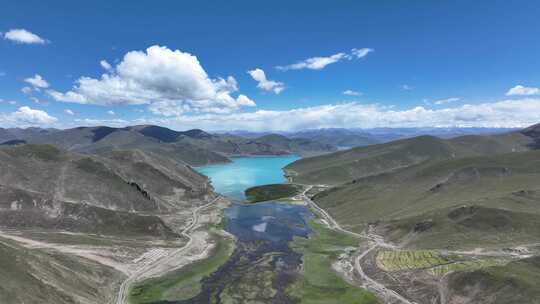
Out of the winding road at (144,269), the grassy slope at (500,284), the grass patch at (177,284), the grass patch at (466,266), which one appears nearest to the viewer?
the grassy slope at (500,284)

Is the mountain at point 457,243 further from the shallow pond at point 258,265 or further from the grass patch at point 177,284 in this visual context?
the grass patch at point 177,284

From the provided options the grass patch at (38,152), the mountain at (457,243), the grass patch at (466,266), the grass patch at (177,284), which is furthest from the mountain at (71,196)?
the grass patch at (466,266)

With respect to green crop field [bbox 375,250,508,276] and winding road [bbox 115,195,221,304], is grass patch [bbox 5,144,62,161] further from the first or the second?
green crop field [bbox 375,250,508,276]

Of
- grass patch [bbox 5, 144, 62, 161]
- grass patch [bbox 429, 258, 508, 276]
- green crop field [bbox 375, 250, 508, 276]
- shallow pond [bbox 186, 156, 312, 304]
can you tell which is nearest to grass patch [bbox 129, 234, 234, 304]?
shallow pond [bbox 186, 156, 312, 304]

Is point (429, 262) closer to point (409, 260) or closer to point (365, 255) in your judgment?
point (409, 260)

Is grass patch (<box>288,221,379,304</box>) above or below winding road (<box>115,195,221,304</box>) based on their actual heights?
below

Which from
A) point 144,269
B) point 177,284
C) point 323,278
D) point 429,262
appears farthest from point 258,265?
point 429,262

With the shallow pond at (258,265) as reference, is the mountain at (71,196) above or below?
above
